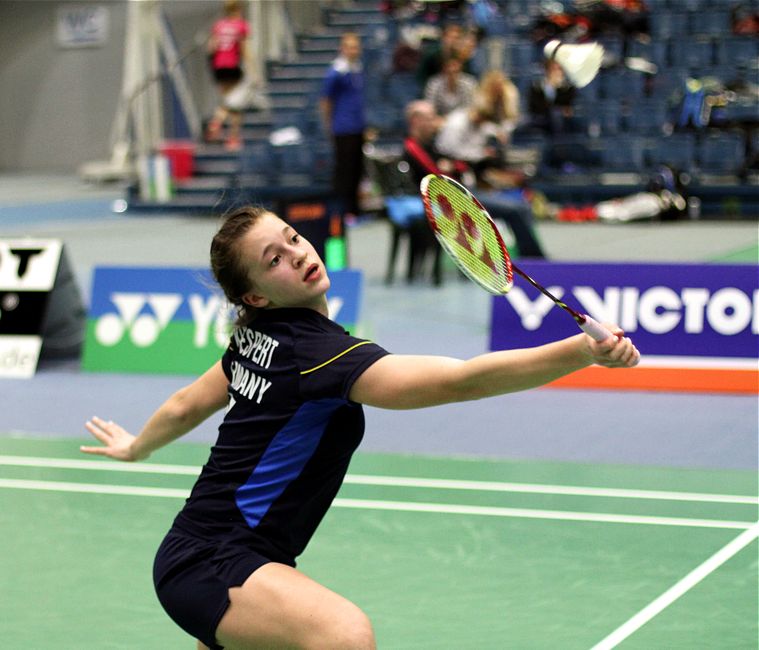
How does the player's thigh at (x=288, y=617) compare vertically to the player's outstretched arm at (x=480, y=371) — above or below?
below

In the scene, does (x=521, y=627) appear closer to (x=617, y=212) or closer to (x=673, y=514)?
(x=673, y=514)

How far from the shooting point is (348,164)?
14922mm

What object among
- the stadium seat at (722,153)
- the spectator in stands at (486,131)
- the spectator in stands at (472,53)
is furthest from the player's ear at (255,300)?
the stadium seat at (722,153)

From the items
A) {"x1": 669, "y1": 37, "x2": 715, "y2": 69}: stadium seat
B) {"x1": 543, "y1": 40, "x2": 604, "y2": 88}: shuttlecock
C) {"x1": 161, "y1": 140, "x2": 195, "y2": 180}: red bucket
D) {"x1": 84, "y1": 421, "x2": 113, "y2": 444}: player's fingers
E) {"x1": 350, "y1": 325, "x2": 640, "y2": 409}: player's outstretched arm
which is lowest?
{"x1": 161, "y1": 140, "x2": 195, "y2": 180}: red bucket

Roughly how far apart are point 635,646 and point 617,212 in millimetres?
12133

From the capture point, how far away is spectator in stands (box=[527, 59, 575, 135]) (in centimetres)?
1644

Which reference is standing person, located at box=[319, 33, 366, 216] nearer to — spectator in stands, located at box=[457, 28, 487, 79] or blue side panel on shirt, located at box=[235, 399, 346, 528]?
spectator in stands, located at box=[457, 28, 487, 79]

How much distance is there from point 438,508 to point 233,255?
274 centimetres

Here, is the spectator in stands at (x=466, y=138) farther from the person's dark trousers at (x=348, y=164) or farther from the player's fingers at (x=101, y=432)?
the player's fingers at (x=101, y=432)

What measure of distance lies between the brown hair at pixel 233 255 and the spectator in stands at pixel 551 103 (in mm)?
14080

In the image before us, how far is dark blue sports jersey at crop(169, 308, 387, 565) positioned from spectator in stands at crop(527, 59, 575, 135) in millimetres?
14172

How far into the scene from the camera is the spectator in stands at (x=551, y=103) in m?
16.4

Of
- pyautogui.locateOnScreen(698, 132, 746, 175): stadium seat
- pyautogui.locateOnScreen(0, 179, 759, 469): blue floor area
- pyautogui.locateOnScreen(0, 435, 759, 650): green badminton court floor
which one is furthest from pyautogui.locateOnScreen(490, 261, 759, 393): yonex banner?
pyautogui.locateOnScreen(698, 132, 746, 175): stadium seat

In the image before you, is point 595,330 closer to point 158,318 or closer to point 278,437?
point 278,437
